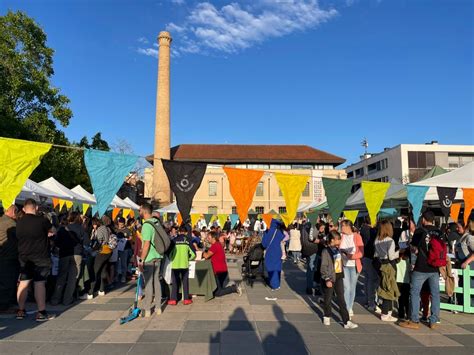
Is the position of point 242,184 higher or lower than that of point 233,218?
higher

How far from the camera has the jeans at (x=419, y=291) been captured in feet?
20.7

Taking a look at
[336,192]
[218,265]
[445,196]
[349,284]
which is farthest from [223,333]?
[445,196]

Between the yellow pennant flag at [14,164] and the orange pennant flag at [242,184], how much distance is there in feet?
12.7

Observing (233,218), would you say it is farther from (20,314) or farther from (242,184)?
(20,314)

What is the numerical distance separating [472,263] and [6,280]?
29.8 ft

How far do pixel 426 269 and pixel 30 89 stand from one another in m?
24.0

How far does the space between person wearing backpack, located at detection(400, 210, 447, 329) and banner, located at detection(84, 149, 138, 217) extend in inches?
220

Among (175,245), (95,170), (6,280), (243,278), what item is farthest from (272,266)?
(6,280)

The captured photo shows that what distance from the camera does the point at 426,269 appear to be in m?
6.27

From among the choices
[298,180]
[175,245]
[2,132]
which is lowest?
[175,245]

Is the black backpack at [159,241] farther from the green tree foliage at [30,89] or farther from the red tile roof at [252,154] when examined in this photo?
the red tile roof at [252,154]

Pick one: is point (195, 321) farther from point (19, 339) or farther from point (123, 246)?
point (123, 246)

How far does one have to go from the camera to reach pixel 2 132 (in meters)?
19.5

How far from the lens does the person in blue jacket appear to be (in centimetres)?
984
